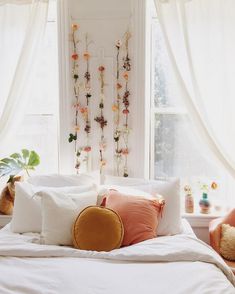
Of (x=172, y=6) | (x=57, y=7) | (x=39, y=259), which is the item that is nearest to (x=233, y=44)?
(x=172, y=6)

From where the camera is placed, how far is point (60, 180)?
2.76m

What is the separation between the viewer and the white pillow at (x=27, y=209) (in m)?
2.36

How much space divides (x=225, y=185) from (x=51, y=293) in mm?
1800

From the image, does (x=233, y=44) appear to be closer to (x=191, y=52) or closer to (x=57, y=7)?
(x=191, y=52)

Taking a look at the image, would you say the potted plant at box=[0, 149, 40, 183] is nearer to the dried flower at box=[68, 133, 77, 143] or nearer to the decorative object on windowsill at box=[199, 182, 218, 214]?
the dried flower at box=[68, 133, 77, 143]

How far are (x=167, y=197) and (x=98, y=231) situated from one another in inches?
23.5

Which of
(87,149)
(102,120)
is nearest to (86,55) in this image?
(102,120)

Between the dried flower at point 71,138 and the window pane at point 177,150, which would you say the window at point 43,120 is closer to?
the dried flower at point 71,138

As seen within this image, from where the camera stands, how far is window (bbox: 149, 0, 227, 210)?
9.66ft

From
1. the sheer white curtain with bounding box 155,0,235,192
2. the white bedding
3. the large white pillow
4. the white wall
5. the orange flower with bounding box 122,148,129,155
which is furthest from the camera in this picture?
the orange flower with bounding box 122,148,129,155

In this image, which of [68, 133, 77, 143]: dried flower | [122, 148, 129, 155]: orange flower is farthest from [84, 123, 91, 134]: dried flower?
[122, 148, 129, 155]: orange flower

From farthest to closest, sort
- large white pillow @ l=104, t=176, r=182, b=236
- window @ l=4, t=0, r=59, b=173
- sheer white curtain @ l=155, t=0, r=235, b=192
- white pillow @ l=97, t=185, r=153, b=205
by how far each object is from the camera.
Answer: window @ l=4, t=0, r=59, b=173 → sheer white curtain @ l=155, t=0, r=235, b=192 → white pillow @ l=97, t=185, r=153, b=205 → large white pillow @ l=104, t=176, r=182, b=236

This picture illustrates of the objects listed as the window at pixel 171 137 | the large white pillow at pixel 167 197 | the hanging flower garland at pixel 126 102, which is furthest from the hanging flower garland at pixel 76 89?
the window at pixel 171 137

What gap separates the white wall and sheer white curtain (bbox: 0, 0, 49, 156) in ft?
0.70
